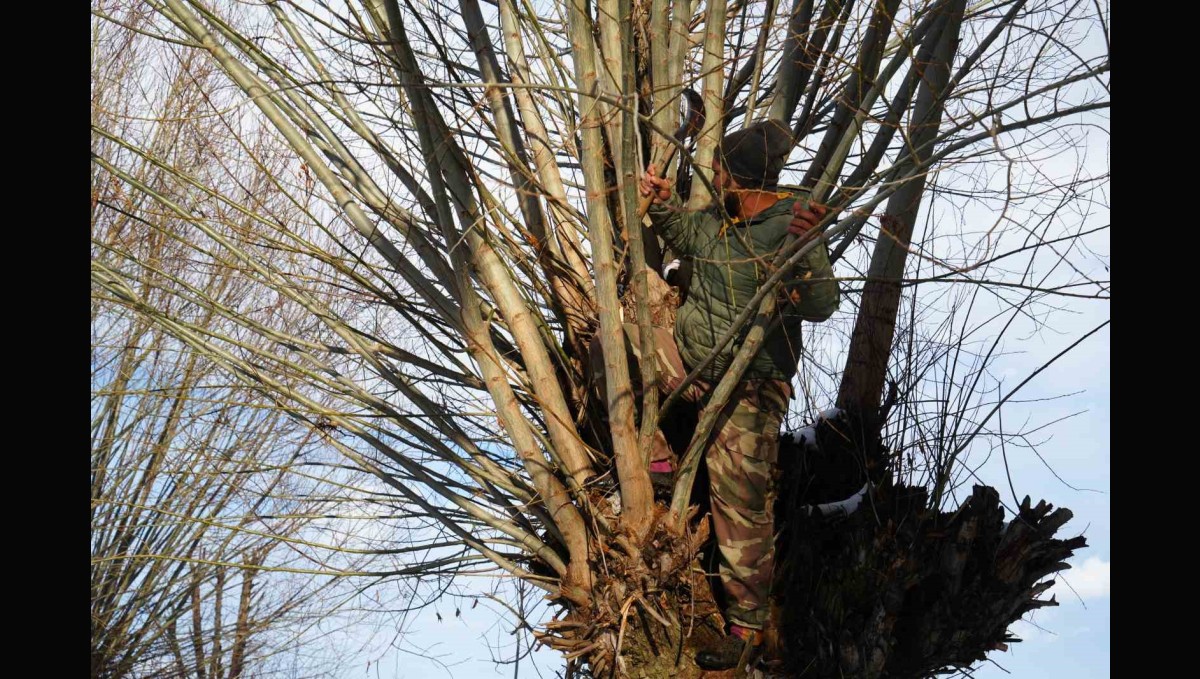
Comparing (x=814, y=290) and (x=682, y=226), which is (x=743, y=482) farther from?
(x=682, y=226)

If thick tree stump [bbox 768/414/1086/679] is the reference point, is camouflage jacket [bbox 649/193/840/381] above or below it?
above

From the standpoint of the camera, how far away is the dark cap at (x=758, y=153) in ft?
12.7

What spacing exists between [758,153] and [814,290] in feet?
1.99

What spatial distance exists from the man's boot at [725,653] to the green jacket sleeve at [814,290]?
1243 millimetres

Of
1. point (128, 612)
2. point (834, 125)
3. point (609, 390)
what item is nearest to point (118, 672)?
point (128, 612)

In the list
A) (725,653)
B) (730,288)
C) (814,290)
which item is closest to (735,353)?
(730,288)

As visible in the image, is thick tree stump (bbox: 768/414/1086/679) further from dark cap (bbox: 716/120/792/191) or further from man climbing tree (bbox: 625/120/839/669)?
dark cap (bbox: 716/120/792/191)

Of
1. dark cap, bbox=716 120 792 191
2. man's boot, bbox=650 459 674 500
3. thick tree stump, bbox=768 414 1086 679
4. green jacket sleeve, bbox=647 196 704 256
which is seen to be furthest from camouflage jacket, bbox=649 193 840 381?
thick tree stump, bbox=768 414 1086 679

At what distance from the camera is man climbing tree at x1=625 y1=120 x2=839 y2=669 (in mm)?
3770

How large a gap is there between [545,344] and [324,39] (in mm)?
1782

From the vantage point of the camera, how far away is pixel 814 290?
3615 mm

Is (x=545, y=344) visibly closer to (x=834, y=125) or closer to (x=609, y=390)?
(x=609, y=390)

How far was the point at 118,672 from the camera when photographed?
30.4ft

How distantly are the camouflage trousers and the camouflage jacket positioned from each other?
0.29ft
